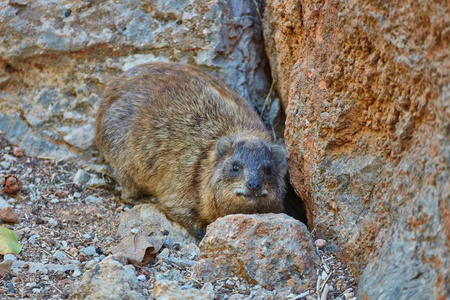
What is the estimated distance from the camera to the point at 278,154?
5.85 metres

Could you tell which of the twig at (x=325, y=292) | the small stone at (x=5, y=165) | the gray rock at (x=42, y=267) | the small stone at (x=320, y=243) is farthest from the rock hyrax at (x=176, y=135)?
the twig at (x=325, y=292)

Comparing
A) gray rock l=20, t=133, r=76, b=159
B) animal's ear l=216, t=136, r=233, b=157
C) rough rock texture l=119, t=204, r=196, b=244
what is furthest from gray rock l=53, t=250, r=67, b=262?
gray rock l=20, t=133, r=76, b=159

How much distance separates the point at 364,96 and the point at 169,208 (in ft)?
9.64

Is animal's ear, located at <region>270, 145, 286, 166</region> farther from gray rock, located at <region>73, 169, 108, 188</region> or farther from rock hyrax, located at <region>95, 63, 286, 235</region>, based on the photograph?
gray rock, located at <region>73, 169, 108, 188</region>

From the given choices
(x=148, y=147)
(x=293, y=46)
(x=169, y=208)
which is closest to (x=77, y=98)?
(x=148, y=147)

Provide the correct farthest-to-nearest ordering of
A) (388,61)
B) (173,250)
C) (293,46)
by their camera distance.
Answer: (293,46), (173,250), (388,61)

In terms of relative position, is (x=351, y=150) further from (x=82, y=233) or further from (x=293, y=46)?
(x=82, y=233)

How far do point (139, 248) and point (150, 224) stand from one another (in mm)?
1218

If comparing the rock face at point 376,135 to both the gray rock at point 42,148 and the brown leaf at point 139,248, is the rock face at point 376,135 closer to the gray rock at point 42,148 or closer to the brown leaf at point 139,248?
the brown leaf at point 139,248

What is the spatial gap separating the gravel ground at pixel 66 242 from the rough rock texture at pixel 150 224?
0.13m

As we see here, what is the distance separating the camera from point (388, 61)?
372cm

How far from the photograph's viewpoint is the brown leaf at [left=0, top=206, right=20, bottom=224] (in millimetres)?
5152

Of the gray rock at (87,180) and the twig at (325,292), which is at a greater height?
the twig at (325,292)

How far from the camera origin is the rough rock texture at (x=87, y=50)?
6.77 m
